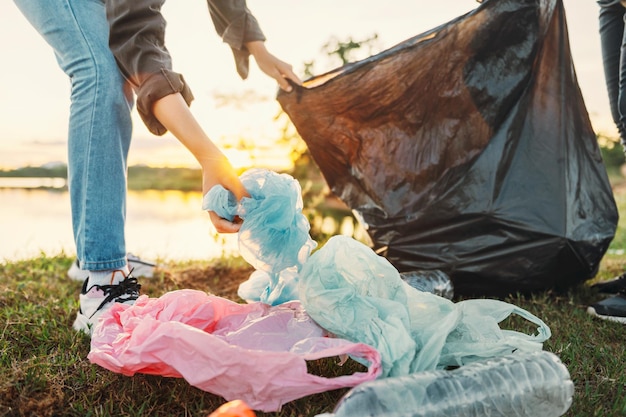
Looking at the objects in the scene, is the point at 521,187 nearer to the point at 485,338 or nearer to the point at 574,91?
the point at 574,91

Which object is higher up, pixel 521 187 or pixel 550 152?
pixel 550 152

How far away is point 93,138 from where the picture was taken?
5.12 ft

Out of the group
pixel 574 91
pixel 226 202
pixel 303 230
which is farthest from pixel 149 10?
pixel 574 91

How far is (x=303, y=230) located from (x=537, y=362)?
643 millimetres

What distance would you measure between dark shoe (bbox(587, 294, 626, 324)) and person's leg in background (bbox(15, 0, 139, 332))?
1.58 metres

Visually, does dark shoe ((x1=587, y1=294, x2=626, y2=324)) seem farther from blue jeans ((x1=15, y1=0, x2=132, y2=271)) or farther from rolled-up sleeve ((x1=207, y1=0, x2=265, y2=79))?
blue jeans ((x1=15, y1=0, x2=132, y2=271))

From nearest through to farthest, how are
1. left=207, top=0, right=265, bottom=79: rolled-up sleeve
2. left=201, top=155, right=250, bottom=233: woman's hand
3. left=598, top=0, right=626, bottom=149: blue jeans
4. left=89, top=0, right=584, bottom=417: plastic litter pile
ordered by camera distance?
1. left=89, top=0, right=584, bottom=417: plastic litter pile
2. left=201, top=155, right=250, bottom=233: woman's hand
3. left=207, top=0, right=265, bottom=79: rolled-up sleeve
4. left=598, top=0, right=626, bottom=149: blue jeans

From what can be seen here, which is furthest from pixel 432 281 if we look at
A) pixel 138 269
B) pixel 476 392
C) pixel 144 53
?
pixel 138 269

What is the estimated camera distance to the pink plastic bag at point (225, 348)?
1094 mm

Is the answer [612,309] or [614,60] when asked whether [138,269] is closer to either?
[612,309]

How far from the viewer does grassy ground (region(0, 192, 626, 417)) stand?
3.87ft

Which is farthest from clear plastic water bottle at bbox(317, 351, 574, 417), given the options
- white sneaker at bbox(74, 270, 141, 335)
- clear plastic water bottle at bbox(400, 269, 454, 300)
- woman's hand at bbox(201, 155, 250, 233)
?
white sneaker at bbox(74, 270, 141, 335)

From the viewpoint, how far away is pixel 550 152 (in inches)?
79.9

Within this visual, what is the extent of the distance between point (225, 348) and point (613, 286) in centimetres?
172
